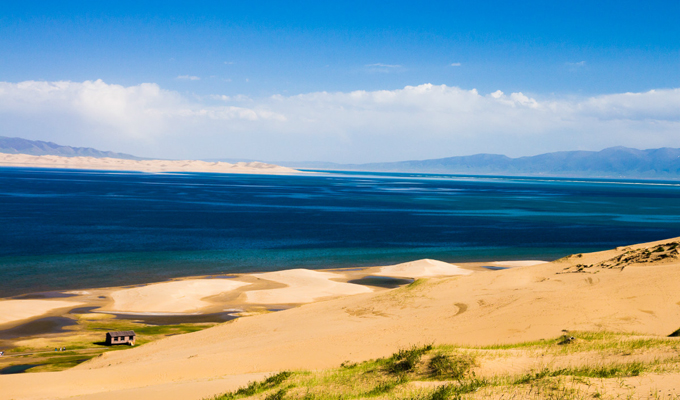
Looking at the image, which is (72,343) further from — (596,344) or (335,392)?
(596,344)

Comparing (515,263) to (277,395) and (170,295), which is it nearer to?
(170,295)

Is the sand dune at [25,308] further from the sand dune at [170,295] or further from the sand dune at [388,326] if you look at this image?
the sand dune at [388,326]

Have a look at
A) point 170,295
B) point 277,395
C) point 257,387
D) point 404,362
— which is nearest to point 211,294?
point 170,295

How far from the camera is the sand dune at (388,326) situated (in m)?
17.2

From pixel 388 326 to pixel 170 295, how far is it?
1980 centimetres

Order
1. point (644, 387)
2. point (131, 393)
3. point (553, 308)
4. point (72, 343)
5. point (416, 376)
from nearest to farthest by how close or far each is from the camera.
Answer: point (644, 387), point (416, 376), point (131, 393), point (553, 308), point (72, 343)

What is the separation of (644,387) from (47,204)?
367 ft

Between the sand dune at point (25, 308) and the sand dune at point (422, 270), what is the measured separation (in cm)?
2591

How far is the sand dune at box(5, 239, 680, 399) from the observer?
17234mm

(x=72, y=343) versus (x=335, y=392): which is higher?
(x=335, y=392)

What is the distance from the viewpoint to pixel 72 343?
26.3m

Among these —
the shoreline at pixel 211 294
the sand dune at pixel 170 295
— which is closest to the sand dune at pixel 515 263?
the shoreline at pixel 211 294

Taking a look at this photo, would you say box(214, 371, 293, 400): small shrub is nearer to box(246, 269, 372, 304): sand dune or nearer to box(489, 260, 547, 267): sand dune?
box(246, 269, 372, 304): sand dune

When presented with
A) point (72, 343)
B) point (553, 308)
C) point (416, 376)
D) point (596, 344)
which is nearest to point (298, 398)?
point (416, 376)
